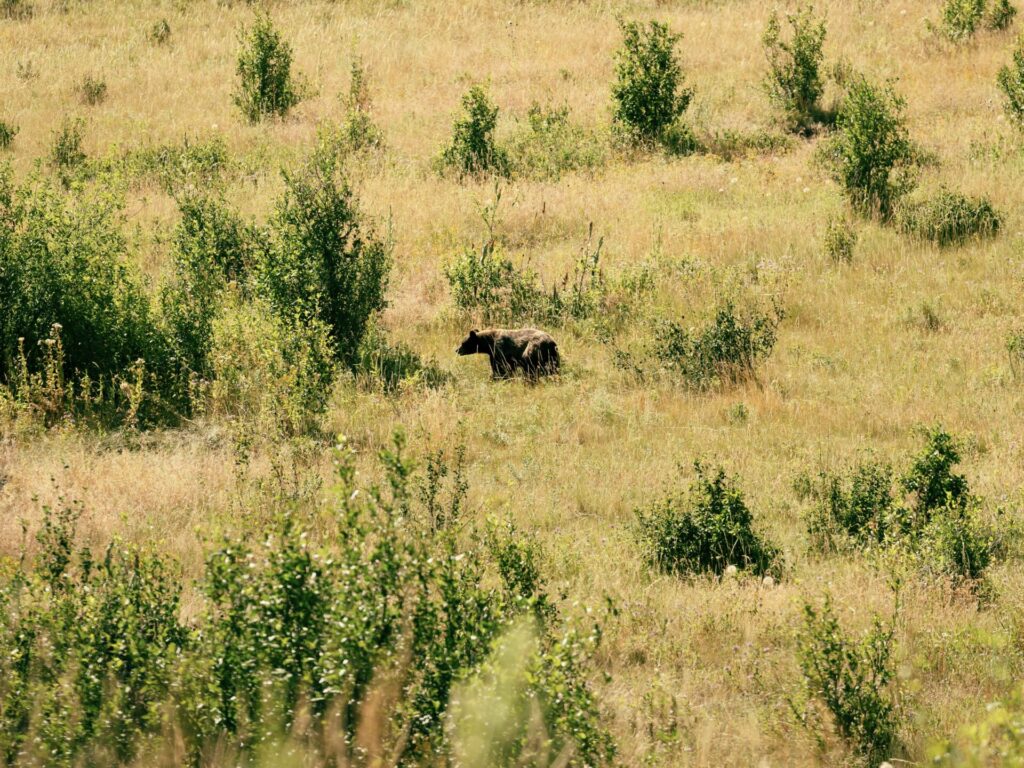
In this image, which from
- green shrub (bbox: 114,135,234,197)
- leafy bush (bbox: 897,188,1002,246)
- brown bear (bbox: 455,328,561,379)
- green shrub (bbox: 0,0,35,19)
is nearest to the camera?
brown bear (bbox: 455,328,561,379)

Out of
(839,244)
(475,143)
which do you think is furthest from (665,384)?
(475,143)

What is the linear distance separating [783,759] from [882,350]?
6.36 m

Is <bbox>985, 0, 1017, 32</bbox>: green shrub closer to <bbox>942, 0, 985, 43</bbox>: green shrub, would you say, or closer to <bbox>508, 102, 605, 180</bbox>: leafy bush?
<bbox>942, 0, 985, 43</bbox>: green shrub

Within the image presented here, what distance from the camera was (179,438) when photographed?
366 inches

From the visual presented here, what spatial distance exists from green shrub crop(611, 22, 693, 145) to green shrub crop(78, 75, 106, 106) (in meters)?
10.4

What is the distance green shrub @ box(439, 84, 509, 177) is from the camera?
55.1 ft

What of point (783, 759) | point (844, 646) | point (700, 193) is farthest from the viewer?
point (700, 193)

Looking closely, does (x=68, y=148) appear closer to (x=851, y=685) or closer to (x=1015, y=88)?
(x=1015, y=88)

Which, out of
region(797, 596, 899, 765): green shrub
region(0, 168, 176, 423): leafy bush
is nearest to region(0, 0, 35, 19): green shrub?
region(0, 168, 176, 423): leafy bush

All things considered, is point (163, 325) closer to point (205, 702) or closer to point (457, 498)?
point (457, 498)

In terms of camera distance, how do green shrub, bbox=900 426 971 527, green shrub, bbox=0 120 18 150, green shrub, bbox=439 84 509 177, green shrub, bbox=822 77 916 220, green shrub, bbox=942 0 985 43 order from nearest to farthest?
green shrub, bbox=900 426 971 527 < green shrub, bbox=822 77 916 220 < green shrub, bbox=439 84 509 177 < green shrub, bbox=0 120 18 150 < green shrub, bbox=942 0 985 43

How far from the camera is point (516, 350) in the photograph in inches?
424

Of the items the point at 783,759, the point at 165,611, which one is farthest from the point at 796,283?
the point at 165,611

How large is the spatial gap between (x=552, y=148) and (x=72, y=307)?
9.11m
